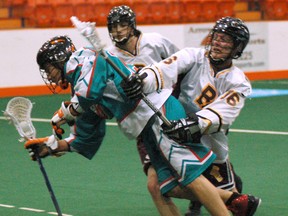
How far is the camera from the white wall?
1346cm

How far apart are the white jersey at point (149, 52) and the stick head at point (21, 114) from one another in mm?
1665

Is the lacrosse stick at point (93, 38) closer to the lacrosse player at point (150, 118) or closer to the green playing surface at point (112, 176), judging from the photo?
the lacrosse player at point (150, 118)

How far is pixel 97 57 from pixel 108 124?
5.74 meters

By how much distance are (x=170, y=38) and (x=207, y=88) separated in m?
9.30

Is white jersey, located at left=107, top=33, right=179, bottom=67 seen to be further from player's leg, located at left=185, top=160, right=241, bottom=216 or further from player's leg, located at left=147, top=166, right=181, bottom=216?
player's leg, located at left=147, top=166, right=181, bottom=216

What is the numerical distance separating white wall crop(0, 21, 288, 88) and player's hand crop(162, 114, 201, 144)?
866 centimetres

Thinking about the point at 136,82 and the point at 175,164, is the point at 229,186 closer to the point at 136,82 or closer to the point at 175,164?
the point at 175,164

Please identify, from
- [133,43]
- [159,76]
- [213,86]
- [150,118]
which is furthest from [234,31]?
[133,43]

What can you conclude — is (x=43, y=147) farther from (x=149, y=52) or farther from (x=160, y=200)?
(x=149, y=52)

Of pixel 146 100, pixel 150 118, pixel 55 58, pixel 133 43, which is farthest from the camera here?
pixel 133 43

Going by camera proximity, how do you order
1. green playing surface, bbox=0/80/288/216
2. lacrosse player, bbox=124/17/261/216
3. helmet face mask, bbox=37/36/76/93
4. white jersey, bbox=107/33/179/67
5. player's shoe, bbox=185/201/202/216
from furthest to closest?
white jersey, bbox=107/33/179/67
green playing surface, bbox=0/80/288/216
player's shoe, bbox=185/201/202/216
helmet face mask, bbox=37/36/76/93
lacrosse player, bbox=124/17/261/216

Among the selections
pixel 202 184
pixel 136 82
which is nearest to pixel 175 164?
pixel 202 184

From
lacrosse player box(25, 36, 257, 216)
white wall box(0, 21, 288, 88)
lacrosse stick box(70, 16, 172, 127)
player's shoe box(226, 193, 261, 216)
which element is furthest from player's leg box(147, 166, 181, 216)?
white wall box(0, 21, 288, 88)

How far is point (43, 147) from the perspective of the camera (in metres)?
5.57
